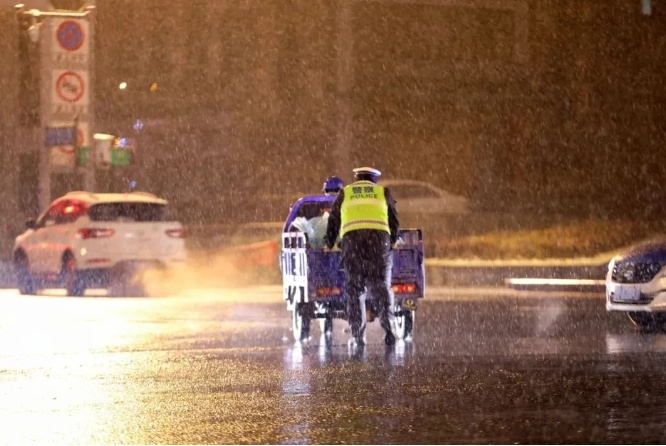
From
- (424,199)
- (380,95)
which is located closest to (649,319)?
(424,199)

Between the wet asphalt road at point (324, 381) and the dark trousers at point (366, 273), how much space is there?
1.18ft

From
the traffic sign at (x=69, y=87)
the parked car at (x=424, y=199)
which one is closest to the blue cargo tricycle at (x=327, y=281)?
the traffic sign at (x=69, y=87)

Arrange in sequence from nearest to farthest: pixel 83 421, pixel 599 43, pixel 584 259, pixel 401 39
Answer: pixel 83 421 < pixel 584 259 < pixel 599 43 < pixel 401 39

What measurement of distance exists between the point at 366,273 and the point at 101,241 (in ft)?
33.8

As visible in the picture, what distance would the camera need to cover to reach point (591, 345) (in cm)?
1532

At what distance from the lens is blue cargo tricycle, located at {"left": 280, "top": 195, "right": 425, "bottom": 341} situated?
617 inches

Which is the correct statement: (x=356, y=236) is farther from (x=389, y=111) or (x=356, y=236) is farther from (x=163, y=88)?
(x=163, y=88)

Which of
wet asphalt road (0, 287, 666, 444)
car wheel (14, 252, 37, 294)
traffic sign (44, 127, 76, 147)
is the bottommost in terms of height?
wet asphalt road (0, 287, 666, 444)

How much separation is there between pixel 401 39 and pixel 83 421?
39772 millimetres

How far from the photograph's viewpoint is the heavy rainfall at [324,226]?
1084cm

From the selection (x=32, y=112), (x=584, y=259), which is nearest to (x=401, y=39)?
(x=32, y=112)

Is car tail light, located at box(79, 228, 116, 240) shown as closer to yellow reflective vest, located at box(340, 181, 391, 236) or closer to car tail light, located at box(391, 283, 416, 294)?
car tail light, located at box(391, 283, 416, 294)

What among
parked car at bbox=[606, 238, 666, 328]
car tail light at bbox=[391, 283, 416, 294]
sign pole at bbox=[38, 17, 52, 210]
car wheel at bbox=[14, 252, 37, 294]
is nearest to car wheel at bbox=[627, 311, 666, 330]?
parked car at bbox=[606, 238, 666, 328]

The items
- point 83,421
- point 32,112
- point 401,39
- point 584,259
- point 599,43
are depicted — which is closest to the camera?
point 83,421
